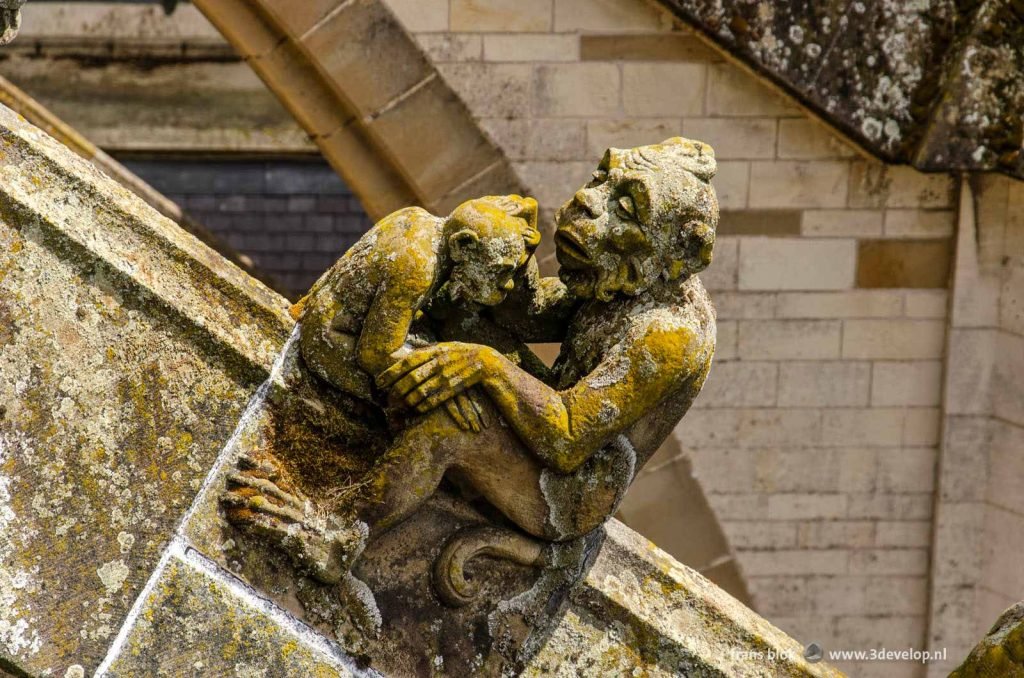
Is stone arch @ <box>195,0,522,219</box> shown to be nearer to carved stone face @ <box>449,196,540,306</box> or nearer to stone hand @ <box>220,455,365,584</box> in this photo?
carved stone face @ <box>449,196,540,306</box>

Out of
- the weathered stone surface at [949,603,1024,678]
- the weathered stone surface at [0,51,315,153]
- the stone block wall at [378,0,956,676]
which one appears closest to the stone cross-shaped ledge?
the weathered stone surface at [949,603,1024,678]

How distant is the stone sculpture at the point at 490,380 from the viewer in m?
3.01

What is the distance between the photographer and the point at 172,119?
1101 centimetres

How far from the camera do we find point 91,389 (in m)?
3.02

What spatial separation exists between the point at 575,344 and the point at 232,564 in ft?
2.87

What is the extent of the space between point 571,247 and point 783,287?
3.35 metres

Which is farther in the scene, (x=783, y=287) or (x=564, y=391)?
Answer: (x=783, y=287)

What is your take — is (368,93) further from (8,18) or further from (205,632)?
(205,632)

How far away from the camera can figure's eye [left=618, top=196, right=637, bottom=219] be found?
302 cm

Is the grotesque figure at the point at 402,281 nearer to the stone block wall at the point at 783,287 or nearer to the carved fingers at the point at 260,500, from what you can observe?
the carved fingers at the point at 260,500

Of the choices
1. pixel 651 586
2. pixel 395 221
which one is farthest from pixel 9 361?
pixel 651 586


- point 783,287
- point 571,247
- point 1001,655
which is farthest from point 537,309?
point 783,287

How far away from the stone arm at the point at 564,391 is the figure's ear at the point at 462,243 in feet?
0.64

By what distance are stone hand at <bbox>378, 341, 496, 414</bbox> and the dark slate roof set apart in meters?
3.09
